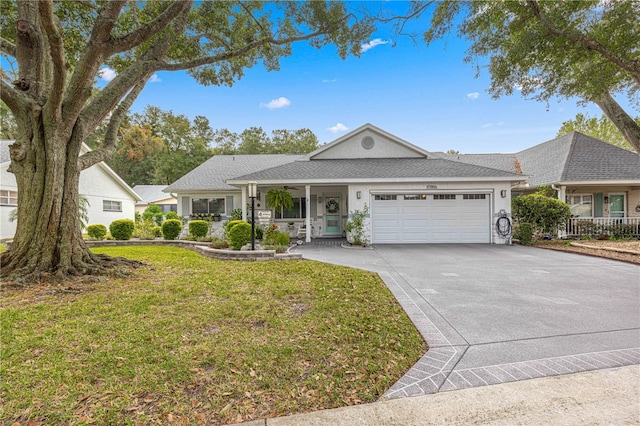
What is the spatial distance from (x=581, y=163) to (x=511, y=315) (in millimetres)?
14428

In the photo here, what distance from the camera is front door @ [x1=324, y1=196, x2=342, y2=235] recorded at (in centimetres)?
1462

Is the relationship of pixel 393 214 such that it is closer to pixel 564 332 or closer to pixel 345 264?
pixel 345 264

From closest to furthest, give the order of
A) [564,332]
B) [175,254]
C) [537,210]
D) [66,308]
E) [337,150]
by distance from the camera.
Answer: [564,332] → [66,308] → [175,254] → [537,210] → [337,150]

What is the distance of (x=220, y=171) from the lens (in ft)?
56.4

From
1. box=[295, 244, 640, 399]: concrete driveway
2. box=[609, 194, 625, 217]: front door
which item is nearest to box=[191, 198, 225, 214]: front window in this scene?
box=[295, 244, 640, 399]: concrete driveway

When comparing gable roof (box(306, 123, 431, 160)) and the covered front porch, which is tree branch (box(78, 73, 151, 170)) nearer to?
the covered front porch

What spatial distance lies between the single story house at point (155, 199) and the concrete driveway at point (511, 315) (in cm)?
2499

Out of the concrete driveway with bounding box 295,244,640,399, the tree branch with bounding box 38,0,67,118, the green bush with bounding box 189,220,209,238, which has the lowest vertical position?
the concrete driveway with bounding box 295,244,640,399

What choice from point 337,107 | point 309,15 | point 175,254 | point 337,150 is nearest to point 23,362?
point 175,254

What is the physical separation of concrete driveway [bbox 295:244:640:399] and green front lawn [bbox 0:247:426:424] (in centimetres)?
36

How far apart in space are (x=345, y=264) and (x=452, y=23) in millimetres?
7714

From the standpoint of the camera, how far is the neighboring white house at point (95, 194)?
44.3ft

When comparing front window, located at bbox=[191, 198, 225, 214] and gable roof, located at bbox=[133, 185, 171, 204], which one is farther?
gable roof, located at bbox=[133, 185, 171, 204]

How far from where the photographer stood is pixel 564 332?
3.51 metres
